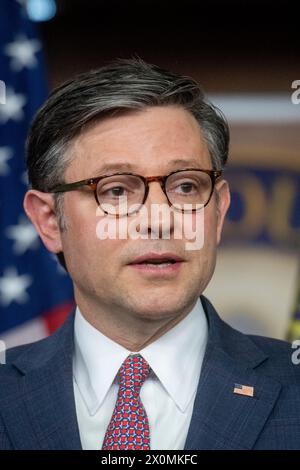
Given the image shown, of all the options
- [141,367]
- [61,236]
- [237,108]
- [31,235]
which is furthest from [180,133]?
[237,108]

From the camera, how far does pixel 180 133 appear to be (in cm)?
169

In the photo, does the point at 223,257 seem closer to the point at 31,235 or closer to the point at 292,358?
the point at 31,235

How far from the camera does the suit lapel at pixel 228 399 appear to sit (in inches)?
60.2

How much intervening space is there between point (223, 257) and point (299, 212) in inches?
15.2

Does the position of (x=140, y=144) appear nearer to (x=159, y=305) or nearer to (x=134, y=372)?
(x=159, y=305)

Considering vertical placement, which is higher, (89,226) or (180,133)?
(180,133)

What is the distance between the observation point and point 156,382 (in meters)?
1.64

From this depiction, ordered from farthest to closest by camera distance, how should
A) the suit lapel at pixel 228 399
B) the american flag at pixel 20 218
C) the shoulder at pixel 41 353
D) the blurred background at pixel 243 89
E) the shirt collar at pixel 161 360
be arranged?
the blurred background at pixel 243 89
the american flag at pixel 20 218
the shoulder at pixel 41 353
the shirt collar at pixel 161 360
the suit lapel at pixel 228 399

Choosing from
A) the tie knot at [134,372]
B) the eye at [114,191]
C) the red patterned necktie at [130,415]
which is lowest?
the red patterned necktie at [130,415]

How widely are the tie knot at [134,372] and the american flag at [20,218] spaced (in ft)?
4.58

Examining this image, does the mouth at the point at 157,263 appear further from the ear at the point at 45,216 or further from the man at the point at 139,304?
the ear at the point at 45,216

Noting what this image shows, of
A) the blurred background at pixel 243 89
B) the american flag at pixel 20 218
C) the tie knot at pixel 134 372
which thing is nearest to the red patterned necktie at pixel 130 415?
the tie knot at pixel 134 372

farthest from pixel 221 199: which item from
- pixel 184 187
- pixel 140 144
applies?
pixel 140 144

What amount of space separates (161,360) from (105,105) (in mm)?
574
